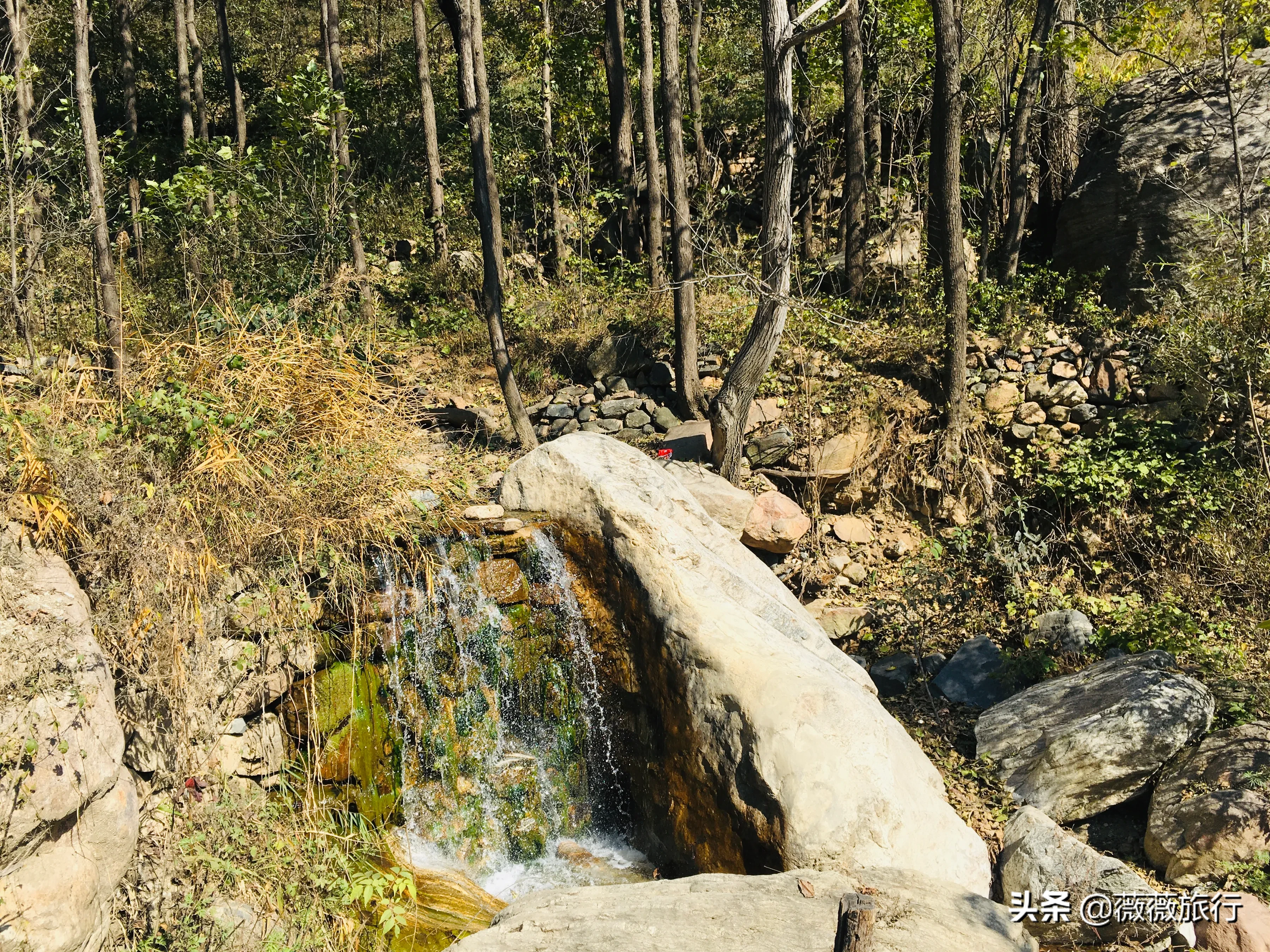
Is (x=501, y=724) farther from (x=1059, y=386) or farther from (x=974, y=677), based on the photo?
(x=1059, y=386)

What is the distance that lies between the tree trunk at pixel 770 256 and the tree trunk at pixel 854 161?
2.94 metres

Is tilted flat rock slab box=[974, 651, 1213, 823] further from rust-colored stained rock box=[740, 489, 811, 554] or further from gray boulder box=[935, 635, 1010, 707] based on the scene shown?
rust-colored stained rock box=[740, 489, 811, 554]

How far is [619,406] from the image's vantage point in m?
10.8

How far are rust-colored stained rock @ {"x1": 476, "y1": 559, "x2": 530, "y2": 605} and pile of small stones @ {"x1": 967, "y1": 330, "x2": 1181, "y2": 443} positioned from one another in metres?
6.25

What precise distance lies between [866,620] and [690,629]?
145 inches

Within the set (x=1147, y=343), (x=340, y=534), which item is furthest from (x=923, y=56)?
(x=340, y=534)

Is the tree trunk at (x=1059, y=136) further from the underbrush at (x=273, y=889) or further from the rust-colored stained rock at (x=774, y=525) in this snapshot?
the underbrush at (x=273, y=889)

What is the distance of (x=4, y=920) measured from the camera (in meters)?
3.77

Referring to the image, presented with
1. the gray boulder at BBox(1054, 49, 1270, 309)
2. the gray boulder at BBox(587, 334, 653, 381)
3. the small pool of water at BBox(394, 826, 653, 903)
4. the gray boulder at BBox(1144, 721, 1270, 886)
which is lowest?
the small pool of water at BBox(394, 826, 653, 903)

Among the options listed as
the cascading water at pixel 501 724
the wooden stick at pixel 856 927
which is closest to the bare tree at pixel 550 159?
the cascading water at pixel 501 724

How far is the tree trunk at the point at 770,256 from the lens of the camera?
27.8 ft

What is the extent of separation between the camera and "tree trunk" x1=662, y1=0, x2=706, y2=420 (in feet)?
31.7

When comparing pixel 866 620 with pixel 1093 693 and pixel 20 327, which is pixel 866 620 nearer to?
pixel 1093 693

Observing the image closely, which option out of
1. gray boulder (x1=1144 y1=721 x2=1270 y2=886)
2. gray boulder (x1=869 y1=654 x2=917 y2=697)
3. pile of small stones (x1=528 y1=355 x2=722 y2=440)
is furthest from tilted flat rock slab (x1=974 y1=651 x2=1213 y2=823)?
pile of small stones (x1=528 y1=355 x2=722 y2=440)
